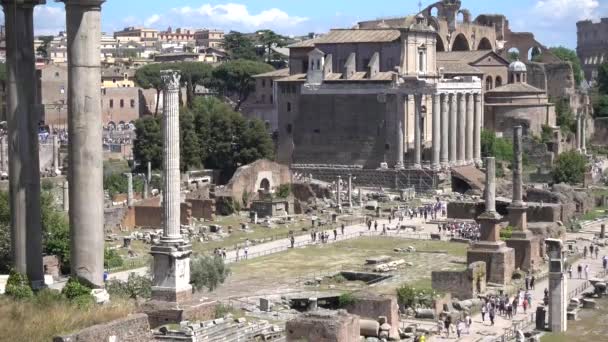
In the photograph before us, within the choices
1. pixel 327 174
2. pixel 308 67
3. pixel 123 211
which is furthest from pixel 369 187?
pixel 123 211

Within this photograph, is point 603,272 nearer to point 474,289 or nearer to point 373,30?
point 474,289

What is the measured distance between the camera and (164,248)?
16844mm

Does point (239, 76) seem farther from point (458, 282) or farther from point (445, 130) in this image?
point (458, 282)

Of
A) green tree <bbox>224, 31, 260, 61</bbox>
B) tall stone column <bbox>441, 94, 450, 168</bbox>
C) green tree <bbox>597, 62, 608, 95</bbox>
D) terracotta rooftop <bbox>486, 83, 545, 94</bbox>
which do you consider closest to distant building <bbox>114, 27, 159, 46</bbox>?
green tree <bbox>224, 31, 260, 61</bbox>

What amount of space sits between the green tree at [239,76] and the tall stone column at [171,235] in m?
59.1

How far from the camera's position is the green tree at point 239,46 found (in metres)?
96.9

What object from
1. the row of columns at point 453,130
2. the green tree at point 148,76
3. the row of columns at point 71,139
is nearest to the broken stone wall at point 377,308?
the row of columns at point 71,139

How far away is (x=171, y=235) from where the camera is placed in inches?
674

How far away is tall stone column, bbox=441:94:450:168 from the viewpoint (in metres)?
52.5

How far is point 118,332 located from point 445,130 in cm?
4154

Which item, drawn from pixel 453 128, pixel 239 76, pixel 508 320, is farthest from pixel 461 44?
pixel 508 320

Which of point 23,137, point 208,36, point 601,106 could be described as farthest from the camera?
point 208,36

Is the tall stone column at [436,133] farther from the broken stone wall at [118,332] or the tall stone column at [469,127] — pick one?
the broken stone wall at [118,332]

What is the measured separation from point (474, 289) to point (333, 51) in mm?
33470
